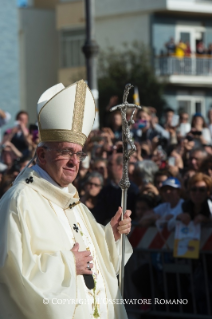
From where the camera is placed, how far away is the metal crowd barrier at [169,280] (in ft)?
26.4

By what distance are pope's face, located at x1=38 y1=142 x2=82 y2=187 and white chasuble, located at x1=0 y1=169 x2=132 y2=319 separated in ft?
0.22

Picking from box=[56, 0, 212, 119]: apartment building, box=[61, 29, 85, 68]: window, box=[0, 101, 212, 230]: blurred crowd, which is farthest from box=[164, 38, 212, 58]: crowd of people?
box=[0, 101, 212, 230]: blurred crowd

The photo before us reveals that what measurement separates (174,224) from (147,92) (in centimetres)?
2510

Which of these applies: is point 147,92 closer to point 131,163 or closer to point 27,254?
point 131,163

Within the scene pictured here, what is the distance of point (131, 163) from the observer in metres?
10.2

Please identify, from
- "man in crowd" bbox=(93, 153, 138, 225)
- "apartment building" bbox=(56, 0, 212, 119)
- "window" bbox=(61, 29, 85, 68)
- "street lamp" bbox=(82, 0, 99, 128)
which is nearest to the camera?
"man in crowd" bbox=(93, 153, 138, 225)

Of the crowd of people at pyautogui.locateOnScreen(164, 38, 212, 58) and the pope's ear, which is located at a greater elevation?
the pope's ear

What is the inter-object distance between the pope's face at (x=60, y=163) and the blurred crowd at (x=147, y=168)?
3.33m

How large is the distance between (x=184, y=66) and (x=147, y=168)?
1091 inches

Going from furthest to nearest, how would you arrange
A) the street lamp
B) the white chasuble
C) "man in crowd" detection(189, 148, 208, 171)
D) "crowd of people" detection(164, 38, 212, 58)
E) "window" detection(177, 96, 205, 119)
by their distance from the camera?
1. "window" detection(177, 96, 205, 119)
2. "crowd of people" detection(164, 38, 212, 58)
3. the street lamp
4. "man in crowd" detection(189, 148, 208, 171)
5. the white chasuble

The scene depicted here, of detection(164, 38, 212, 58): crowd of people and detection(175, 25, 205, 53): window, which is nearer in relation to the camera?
detection(164, 38, 212, 58): crowd of people

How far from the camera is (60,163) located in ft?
16.0

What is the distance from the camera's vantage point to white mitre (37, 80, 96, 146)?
5.00 metres

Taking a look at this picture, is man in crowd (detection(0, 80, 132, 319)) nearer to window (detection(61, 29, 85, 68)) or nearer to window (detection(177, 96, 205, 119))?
window (detection(61, 29, 85, 68))
